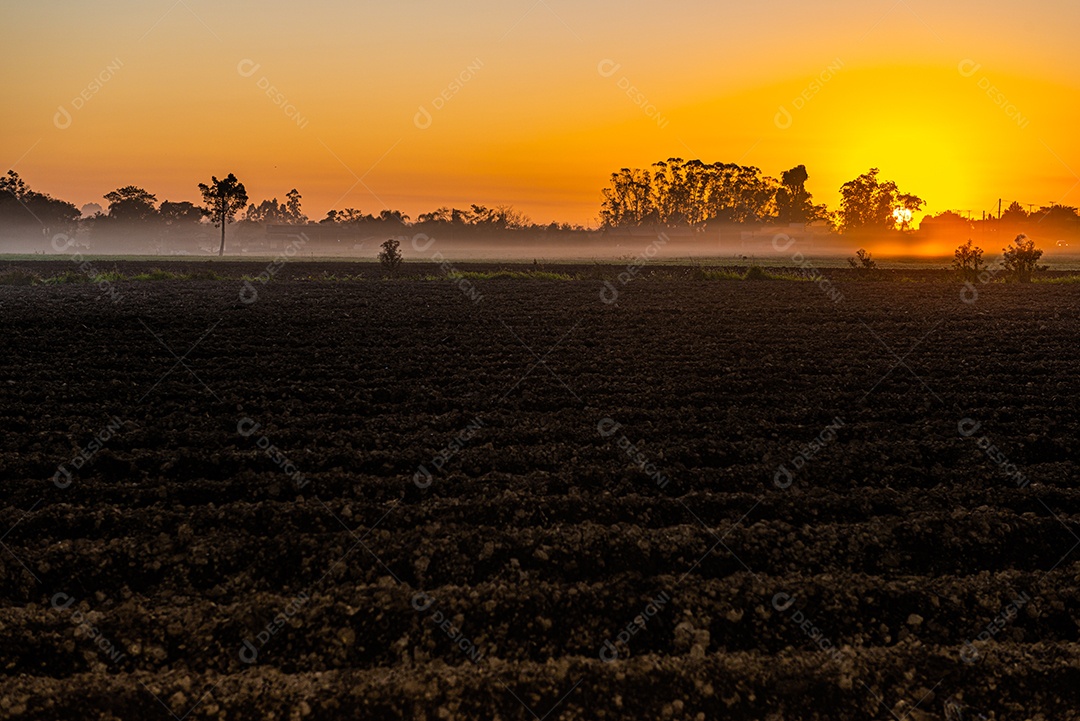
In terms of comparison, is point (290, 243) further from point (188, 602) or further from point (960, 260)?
point (188, 602)

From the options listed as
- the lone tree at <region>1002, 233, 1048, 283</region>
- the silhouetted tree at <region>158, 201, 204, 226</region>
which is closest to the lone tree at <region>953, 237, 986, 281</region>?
the lone tree at <region>1002, 233, 1048, 283</region>

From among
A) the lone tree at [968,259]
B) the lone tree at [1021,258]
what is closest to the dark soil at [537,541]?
the lone tree at [968,259]

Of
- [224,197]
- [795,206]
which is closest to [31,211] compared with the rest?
[224,197]

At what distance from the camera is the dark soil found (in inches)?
155

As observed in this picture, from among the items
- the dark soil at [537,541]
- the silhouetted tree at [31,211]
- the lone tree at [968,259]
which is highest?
the silhouetted tree at [31,211]

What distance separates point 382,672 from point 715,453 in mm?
4550

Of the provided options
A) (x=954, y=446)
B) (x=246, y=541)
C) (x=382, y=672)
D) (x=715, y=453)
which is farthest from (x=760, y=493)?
(x=246, y=541)

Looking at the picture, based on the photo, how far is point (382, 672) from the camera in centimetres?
402

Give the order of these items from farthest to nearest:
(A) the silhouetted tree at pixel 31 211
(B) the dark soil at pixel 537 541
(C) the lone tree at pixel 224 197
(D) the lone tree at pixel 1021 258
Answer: (A) the silhouetted tree at pixel 31 211 → (C) the lone tree at pixel 224 197 → (D) the lone tree at pixel 1021 258 → (B) the dark soil at pixel 537 541

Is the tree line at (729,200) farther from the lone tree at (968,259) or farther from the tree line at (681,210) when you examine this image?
the lone tree at (968,259)

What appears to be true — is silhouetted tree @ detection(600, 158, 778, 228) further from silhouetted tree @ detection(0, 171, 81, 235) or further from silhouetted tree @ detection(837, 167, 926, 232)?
silhouetted tree @ detection(0, 171, 81, 235)

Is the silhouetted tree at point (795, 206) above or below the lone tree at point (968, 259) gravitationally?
above

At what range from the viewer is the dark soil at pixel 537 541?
155 inches

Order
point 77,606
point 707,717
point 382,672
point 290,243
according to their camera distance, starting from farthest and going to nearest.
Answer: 1. point 290,243
2. point 77,606
3. point 382,672
4. point 707,717
